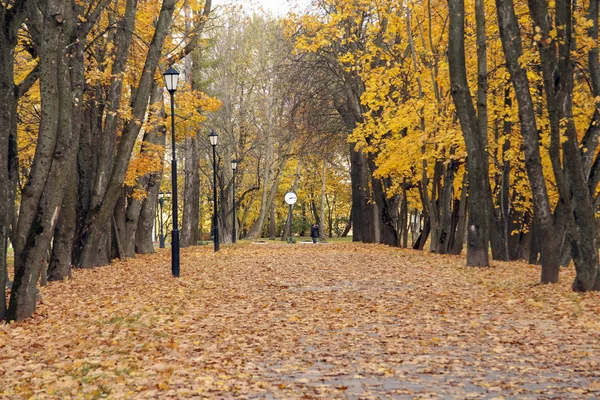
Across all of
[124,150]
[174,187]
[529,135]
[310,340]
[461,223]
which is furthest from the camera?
[461,223]

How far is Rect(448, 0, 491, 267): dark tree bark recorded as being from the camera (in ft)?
65.8

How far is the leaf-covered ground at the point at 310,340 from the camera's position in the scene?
24.3 ft

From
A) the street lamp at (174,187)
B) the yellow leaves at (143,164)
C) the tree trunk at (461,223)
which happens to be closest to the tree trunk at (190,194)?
the yellow leaves at (143,164)

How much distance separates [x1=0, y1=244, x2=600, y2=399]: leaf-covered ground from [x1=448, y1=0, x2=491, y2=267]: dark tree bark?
3102 mm

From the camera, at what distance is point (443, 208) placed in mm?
26172

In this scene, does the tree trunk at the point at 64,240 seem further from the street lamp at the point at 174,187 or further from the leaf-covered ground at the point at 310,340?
the street lamp at the point at 174,187

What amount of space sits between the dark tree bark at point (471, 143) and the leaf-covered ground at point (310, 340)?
3102mm

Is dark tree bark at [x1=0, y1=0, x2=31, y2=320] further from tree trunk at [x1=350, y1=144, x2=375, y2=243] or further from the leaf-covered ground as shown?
tree trunk at [x1=350, y1=144, x2=375, y2=243]

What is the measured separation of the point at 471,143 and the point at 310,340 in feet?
38.0

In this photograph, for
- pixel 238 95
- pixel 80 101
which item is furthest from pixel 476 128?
Answer: pixel 238 95

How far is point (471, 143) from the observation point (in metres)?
20.4

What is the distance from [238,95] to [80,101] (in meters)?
32.6

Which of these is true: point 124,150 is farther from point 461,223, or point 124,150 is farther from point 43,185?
point 461,223

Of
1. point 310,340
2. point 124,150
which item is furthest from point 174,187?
point 310,340
